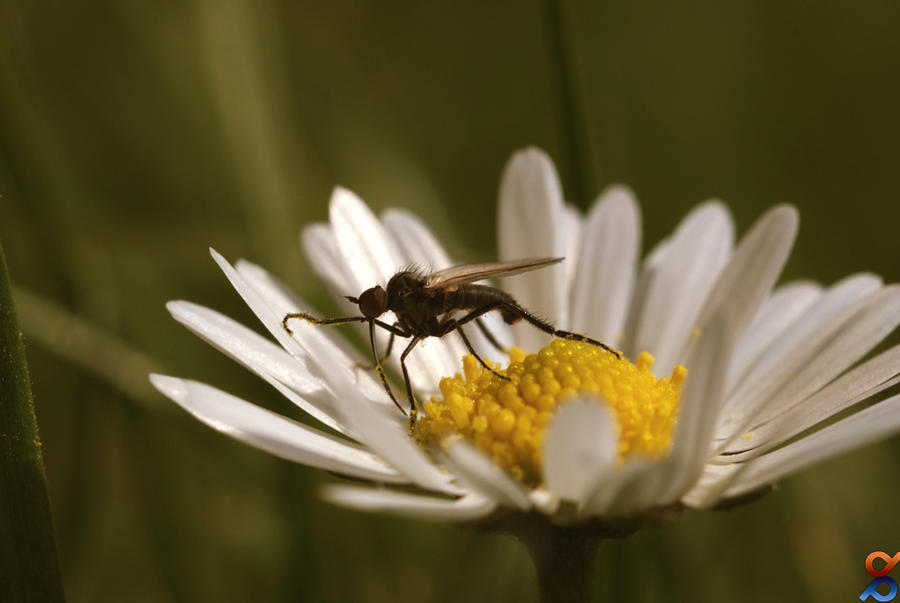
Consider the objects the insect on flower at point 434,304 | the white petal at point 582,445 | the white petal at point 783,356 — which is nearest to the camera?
the white petal at point 582,445

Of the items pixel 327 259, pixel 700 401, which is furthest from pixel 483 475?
pixel 327 259

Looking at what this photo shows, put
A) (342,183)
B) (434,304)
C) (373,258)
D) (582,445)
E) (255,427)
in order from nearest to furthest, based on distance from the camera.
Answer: (582,445), (255,427), (434,304), (373,258), (342,183)

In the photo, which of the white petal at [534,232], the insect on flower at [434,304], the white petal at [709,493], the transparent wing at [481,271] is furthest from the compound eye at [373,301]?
the white petal at [709,493]

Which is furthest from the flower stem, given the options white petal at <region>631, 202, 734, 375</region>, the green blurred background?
white petal at <region>631, 202, 734, 375</region>

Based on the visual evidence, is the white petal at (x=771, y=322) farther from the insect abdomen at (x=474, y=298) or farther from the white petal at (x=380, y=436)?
the white petal at (x=380, y=436)

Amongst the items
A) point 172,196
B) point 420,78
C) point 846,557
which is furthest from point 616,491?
point 420,78

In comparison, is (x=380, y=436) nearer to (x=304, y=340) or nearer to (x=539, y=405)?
(x=539, y=405)
